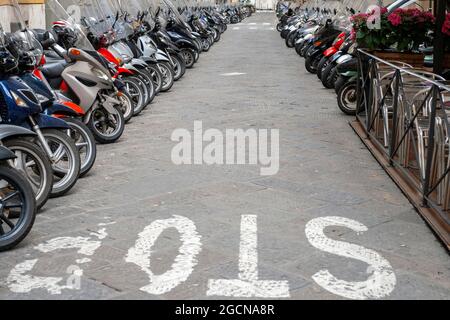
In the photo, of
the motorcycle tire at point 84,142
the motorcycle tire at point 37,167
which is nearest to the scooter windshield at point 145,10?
the motorcycle tire at point 84,142

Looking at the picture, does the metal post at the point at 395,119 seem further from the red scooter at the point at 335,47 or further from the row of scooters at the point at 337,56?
the red scooter at the point at 335,47

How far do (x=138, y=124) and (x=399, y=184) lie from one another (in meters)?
3.83

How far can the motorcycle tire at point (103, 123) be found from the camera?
7113mm

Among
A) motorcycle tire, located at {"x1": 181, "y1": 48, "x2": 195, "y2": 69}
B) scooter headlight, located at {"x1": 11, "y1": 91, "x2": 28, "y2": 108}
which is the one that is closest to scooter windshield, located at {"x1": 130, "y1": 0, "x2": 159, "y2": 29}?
motorcycle tire, located at {"x1": 181, "y1": 48, "x2": 195, "y2": 69}

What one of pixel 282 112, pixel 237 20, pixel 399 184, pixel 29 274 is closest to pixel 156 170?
pixel 399 184

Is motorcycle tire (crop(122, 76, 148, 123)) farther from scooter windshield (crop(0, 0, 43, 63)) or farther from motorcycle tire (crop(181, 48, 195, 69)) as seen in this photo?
motorcycle tire (crop(181, 48, 195, 69))

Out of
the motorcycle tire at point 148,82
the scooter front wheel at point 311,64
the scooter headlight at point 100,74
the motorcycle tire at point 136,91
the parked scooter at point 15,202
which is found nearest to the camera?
the parked scooter at point 15,202

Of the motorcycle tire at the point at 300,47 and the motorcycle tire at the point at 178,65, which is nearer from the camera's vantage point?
the motorcycle tire at the point at 178,65

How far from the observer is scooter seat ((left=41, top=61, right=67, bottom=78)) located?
262 inches

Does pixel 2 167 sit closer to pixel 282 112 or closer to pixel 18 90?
pixel 18 90

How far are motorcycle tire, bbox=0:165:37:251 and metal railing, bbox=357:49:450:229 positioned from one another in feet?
8.22

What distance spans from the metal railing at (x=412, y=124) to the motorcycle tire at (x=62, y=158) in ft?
8.36

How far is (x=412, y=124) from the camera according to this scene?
5.37 metres

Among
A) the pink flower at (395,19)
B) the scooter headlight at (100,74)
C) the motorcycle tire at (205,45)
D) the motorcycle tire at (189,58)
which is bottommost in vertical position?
the motorcycle tire at (205,45)
